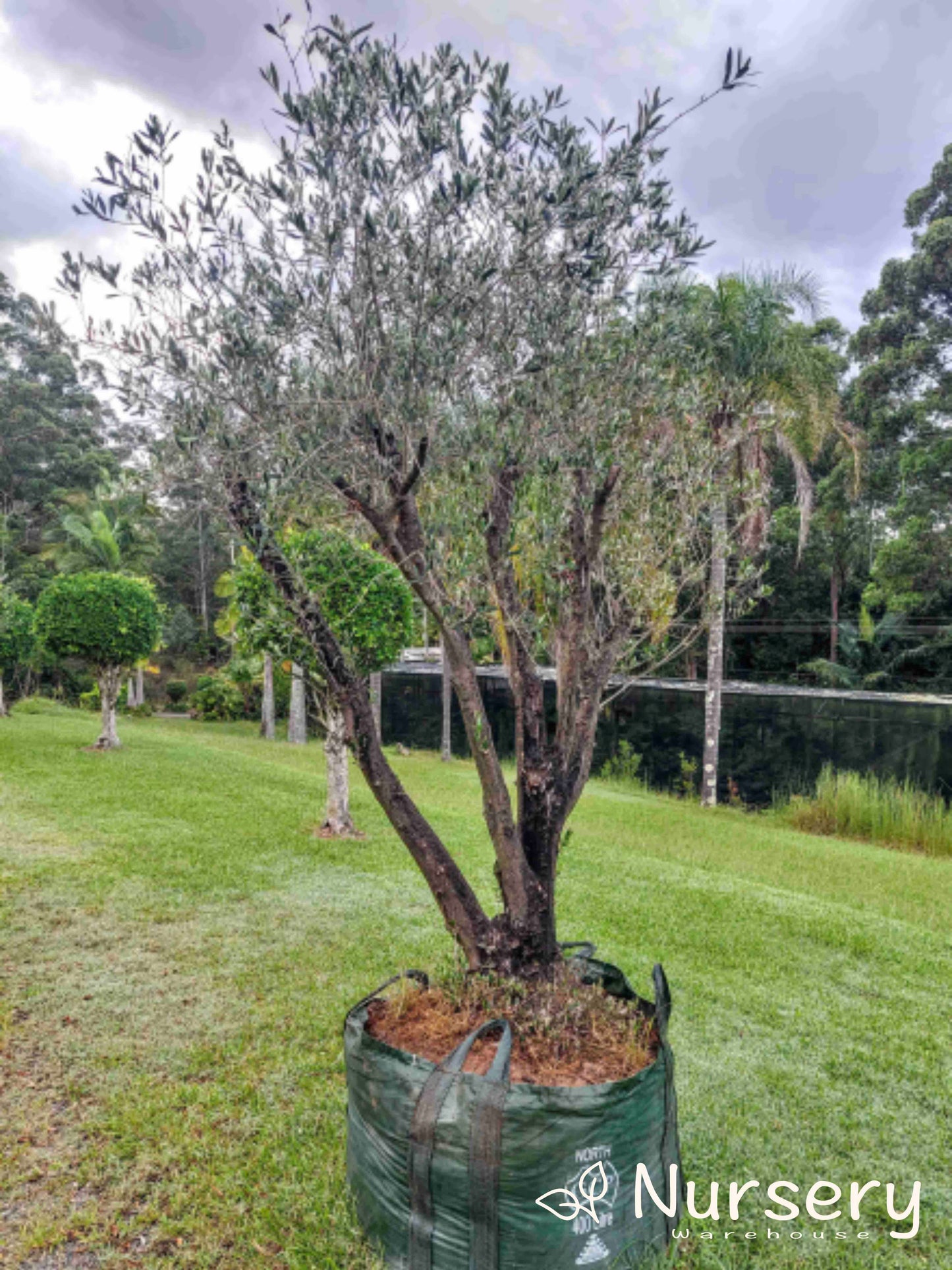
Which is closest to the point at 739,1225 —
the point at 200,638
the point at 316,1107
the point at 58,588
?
the point at 316,1107

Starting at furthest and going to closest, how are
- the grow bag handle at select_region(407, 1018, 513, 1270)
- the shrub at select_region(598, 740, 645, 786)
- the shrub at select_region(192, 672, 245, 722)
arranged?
the shrub at select_region(192, 672, 245, 722)
the shrub at select_region(598, 740, 645, 786)
the grow bag handle at select_region(407, 1018, 513, 1270)

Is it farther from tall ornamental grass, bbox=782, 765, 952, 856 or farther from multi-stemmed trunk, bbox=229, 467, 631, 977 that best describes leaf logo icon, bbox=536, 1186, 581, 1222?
tall ornamental grass, bbox=782, 765, 952, 856

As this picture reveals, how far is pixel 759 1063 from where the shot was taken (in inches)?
142

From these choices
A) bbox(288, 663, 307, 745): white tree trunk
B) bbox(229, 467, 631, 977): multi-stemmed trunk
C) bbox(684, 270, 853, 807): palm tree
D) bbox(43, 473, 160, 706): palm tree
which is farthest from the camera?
bbox(43, 473, 160, 706): palm tree

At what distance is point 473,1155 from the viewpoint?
1996 millimetres

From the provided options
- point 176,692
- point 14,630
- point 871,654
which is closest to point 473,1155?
point 14,630

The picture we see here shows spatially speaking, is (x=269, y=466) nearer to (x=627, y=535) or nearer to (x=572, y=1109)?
(x=627, y=535)

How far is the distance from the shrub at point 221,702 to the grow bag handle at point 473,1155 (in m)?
22.1

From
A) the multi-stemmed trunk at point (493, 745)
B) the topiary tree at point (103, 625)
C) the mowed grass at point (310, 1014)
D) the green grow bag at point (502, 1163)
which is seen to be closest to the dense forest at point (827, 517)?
→ the topiary tree at point (103, 625)

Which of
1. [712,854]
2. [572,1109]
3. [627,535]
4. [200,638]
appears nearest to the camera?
[572,1109]

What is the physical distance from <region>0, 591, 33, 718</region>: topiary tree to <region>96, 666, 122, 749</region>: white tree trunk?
A: 4.87 metres

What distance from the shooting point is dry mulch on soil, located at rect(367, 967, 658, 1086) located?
7.90 ft

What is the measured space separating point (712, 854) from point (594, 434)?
7.00 meters

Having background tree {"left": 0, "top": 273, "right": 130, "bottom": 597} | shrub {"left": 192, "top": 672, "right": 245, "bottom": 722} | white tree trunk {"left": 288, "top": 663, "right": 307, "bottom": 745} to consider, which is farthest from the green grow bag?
background tree {"left": 0, "top": 273, "right": 130, "bottom": 597}
